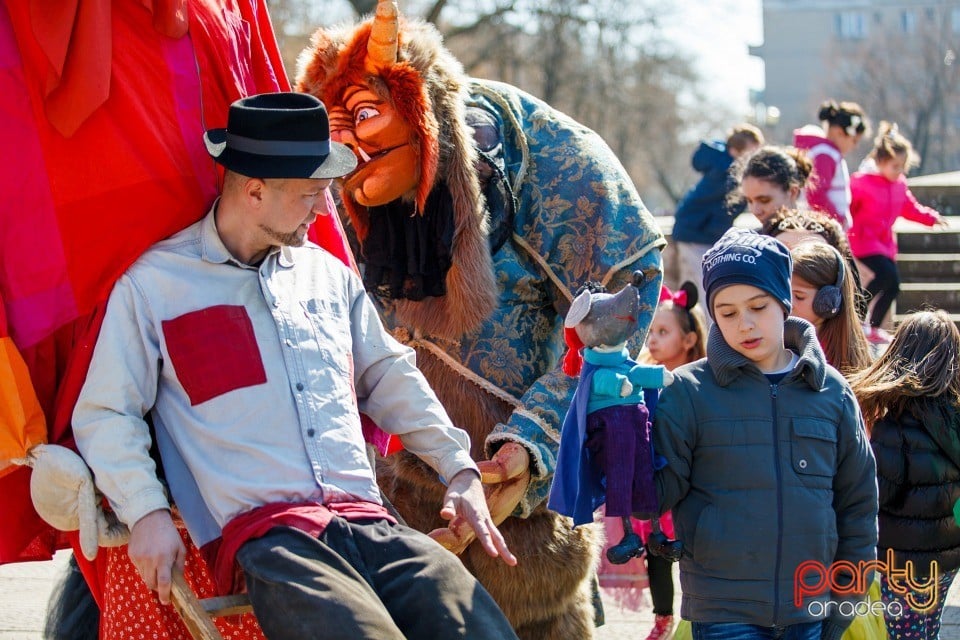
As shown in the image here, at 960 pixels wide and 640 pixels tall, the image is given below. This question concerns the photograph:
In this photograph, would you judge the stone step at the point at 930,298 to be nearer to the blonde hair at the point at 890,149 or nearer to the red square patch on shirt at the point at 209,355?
the blonde hair at the point at 890,149

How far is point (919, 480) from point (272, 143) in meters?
2.29

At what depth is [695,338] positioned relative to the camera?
5547mm

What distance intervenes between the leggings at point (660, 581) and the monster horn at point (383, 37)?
7.04 ft

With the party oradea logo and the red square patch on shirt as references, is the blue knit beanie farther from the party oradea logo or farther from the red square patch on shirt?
the red square patch on shirt

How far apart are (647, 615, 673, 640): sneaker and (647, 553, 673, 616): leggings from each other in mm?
85

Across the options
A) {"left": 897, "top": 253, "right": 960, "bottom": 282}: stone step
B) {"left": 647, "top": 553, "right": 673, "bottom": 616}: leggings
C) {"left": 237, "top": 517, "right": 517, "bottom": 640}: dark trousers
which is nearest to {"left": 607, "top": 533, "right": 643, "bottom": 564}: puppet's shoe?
{"left": 237, "top": 517, "right": 517, "bottom": 640}: dark trousers

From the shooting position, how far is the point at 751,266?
131 inches

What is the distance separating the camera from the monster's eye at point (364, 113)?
11.6ft

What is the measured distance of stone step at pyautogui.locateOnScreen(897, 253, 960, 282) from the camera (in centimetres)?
1074

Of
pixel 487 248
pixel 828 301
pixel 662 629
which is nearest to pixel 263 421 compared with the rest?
pixel 487 248

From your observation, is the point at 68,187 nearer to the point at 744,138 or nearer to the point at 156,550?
the point at 156,550

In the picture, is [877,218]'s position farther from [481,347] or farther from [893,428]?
[481,347]

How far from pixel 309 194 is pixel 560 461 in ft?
2.80

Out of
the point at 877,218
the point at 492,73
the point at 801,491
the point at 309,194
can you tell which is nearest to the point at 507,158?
the point at 309,194
